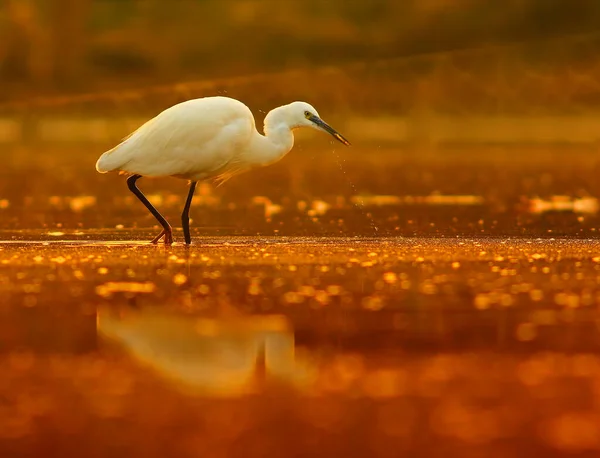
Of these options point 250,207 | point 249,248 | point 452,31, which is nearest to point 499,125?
point 452,31

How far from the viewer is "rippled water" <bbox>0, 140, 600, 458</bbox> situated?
289 inches

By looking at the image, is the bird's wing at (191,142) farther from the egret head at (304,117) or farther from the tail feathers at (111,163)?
the egret head at (304,117)

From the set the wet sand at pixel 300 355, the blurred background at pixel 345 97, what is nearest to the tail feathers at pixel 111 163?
the wet sand at pixel 300 355

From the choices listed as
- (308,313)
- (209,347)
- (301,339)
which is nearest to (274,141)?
(308,313)

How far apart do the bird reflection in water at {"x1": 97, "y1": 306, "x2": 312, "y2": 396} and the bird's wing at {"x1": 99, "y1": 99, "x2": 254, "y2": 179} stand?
16.6ft

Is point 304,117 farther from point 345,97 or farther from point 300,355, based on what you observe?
point 345,97

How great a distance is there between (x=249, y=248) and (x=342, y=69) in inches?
2843

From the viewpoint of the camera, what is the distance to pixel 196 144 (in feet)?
51.2

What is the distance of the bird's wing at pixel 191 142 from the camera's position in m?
15.6

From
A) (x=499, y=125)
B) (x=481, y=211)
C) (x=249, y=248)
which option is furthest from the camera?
Result: (x=499, y=125)

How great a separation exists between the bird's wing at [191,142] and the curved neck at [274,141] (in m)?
0.28

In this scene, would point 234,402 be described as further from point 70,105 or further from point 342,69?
point 342,69

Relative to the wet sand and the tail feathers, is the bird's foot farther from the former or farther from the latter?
the wet sand

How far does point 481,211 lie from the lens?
70.0 feet
